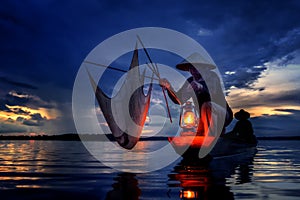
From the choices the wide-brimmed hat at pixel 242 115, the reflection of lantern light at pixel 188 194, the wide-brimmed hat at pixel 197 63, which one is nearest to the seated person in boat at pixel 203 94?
the wide-brimmed hat at pixel 197 63

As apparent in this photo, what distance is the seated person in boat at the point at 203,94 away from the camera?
14.5 metres

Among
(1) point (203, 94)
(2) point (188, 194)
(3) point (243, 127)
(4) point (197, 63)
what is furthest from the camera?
(3) point (243, 127)

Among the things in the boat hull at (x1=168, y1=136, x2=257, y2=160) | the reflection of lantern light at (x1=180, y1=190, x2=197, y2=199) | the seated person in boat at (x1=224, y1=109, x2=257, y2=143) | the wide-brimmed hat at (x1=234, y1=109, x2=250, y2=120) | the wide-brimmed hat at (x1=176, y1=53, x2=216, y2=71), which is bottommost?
the reflection of lantern light at (x1=180, y1=190, x2=197, y2=199)

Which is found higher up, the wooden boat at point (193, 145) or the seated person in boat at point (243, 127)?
the seated person in boat at point (243, 127)

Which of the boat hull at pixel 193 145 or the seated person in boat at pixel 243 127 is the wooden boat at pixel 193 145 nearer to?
the boat hull at pixel 193 145

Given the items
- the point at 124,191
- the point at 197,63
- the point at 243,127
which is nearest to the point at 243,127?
the point at 243,127

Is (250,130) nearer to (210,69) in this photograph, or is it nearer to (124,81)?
(210,69)

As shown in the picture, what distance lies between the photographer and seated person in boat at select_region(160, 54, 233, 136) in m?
14.5

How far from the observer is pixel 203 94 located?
15250 millimetres

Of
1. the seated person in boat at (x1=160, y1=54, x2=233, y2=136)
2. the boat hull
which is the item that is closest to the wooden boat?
the boat hull

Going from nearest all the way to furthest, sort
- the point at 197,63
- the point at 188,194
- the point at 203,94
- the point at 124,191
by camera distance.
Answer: the point at 188,194 < the point at 124,191 < the point at 203,94 < the point at 197,63

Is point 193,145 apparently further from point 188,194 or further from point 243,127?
point 243,127

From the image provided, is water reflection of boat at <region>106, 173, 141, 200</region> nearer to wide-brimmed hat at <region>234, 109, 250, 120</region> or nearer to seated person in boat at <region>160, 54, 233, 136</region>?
seated person in boat at <region>160, 54, 233, 136</region>

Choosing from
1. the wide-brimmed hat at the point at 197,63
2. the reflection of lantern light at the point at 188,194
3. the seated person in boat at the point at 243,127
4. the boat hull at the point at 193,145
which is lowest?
the reflection of lantern light at the point at 188,194
